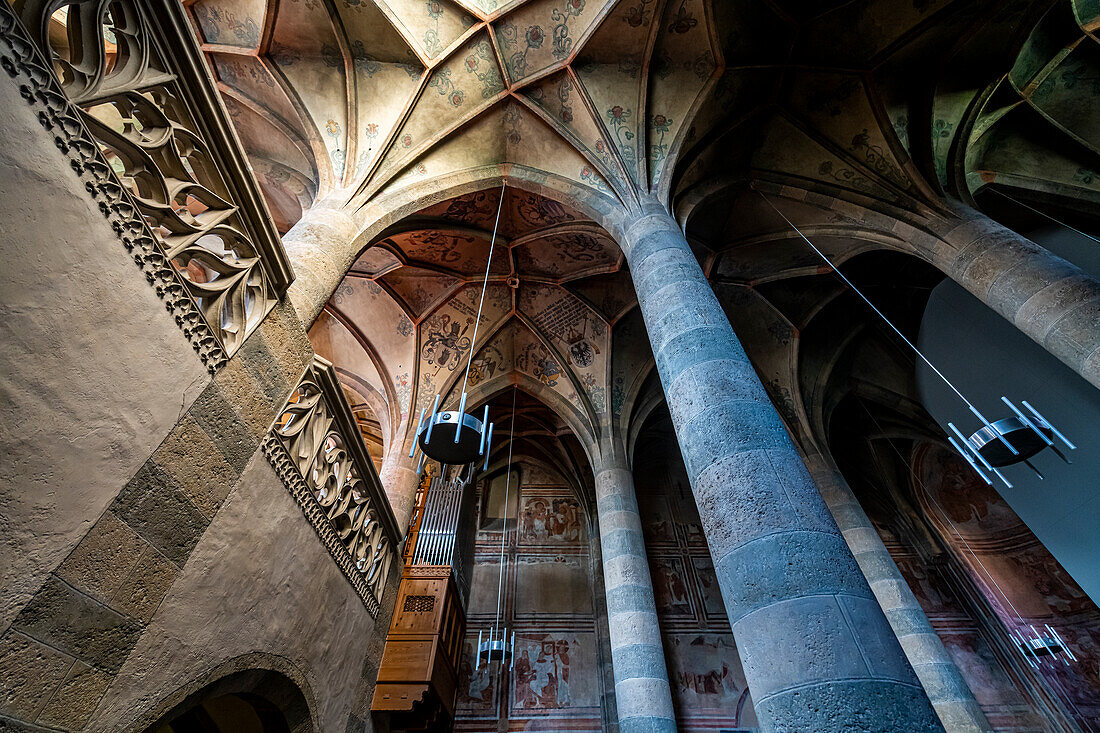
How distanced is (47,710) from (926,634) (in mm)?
9299

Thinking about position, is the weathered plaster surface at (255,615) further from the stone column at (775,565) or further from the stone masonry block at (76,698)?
the stone column at (775,565)

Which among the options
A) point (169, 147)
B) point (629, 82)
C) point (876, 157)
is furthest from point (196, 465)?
point (876, 157)

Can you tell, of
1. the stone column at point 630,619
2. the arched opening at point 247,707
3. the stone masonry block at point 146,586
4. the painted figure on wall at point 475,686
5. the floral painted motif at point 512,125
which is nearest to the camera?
the stone masonry block at point 146,586

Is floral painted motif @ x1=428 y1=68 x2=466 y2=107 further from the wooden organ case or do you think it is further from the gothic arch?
the gothic arch

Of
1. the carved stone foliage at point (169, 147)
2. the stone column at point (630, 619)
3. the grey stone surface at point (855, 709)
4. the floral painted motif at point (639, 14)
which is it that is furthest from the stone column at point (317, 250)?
the stone column at point (630, 619)

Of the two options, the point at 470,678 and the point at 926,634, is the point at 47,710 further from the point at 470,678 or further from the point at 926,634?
the point at 926,634

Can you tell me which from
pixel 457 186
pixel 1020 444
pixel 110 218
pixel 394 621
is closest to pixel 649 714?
pixel 394 621

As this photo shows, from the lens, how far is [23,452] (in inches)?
86.6

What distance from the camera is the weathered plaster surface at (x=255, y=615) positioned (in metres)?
2.77

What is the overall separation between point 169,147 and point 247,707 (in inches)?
186

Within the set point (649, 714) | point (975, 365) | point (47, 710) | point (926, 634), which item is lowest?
point (47, 710)

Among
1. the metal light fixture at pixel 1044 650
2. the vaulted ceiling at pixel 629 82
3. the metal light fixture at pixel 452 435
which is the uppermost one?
the vaulted ceiling at pixel 629 82

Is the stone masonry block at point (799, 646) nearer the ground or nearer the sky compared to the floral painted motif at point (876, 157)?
nearer the ground

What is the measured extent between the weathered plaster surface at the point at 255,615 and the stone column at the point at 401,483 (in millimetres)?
2428
